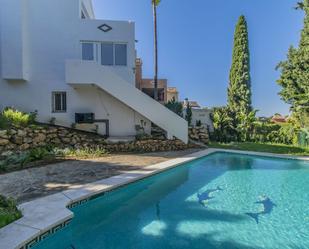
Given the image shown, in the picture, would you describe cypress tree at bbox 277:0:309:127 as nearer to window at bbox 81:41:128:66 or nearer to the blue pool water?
the blue pool water

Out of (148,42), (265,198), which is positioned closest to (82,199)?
(265,198)

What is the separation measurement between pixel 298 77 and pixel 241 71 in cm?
1476

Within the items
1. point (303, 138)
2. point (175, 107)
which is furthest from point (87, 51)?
point (303, 138)

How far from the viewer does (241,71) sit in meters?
33.0

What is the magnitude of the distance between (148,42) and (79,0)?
1555cm

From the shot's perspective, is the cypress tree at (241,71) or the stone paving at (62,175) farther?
the cypress tree at (241,71)

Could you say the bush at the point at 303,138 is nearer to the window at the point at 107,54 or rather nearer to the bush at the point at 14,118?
the window at the point at 107,54

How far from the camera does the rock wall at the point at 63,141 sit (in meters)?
13.1

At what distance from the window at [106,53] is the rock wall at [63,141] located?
5.27 m

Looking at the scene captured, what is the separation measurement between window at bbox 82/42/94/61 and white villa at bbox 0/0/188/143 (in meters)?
0.07

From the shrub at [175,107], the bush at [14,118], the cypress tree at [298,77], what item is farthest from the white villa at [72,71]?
the cypress tree at [298,77]

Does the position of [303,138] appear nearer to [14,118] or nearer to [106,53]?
[106,53]

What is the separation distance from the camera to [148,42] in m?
31.6

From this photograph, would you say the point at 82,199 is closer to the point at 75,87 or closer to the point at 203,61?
the point at 75,87
